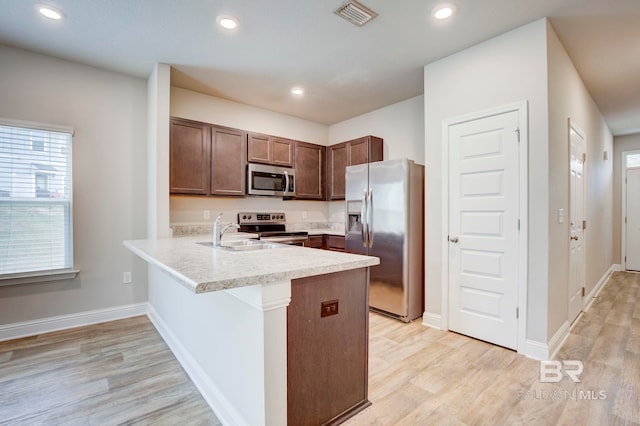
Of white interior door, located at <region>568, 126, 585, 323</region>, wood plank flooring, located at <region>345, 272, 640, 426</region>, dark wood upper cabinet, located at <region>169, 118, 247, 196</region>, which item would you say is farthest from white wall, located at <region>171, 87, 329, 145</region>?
white interior door, located at <region>568, 126, 585, 323</region>

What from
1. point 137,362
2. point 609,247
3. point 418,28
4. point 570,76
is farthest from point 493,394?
point 609,247

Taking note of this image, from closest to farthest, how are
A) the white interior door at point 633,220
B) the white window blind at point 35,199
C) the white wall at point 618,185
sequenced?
the white window blind at point 35,199, the white interior door at point 633,220, the white wall at point 618,185

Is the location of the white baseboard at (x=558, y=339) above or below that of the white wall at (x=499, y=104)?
A: below

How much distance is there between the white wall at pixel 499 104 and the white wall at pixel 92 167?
321 cm

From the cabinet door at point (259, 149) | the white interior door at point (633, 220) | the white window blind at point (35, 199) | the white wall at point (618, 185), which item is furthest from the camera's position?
the white wall at point (618, 185)

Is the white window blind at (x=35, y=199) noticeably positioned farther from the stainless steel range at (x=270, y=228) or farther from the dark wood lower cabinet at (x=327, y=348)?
the dark wood lower cabinet at (x=327, y=348)

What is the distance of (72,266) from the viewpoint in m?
3.07

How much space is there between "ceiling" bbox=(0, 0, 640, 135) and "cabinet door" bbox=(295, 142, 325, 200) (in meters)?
1.11

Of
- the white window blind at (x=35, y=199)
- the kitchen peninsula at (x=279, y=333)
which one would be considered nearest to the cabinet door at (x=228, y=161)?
the white window blind at (x=35, y=199)

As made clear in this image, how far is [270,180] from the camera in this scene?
4242 mm

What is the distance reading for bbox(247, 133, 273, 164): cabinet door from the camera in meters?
4.07

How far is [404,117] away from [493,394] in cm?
337

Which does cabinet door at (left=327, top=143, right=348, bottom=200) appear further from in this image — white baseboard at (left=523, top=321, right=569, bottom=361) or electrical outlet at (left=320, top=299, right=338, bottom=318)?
electrical outlet at (left=320, top=299, right=338, bottom=318)

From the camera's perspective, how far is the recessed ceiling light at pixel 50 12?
2242mm
